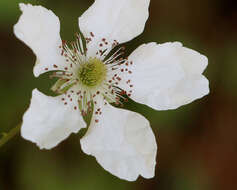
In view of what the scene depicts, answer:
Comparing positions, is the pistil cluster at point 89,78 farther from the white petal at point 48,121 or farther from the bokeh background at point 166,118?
the bokeh background at point 166,118

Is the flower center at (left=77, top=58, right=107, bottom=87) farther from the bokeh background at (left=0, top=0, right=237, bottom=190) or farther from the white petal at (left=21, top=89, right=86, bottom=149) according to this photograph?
the bokeh background at (left=0, top=0, right=237, bottom=190)

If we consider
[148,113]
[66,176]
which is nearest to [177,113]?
[148,113]

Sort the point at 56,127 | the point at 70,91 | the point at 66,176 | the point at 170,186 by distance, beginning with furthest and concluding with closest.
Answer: the point at 170,186
the point at 66,176
the point at 70,91
the point at 56,127

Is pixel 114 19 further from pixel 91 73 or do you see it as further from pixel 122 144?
pixel 122 144

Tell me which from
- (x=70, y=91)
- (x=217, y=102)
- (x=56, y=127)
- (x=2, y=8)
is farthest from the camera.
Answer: (x=217, y=102)

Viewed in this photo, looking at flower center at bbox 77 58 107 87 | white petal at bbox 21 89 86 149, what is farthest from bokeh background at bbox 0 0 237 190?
white petal at bbox 21 89 86 149

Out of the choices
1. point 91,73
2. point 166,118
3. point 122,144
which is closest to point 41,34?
point 91,73

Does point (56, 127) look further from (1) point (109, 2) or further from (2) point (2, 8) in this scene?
(2) point (2, 8)
